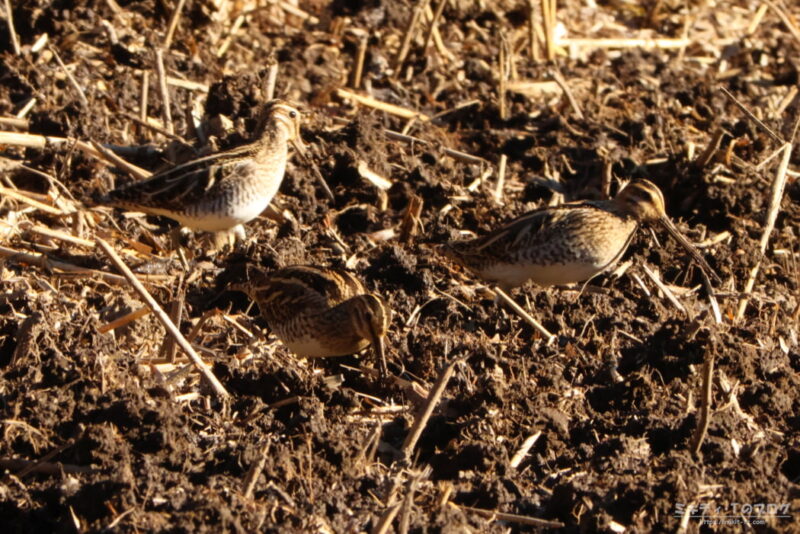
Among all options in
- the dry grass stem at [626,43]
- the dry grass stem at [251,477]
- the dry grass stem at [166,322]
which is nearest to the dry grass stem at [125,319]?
the dry grass stem at [166,322]

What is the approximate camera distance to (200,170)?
24.4 ft

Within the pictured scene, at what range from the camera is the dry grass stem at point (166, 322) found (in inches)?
219

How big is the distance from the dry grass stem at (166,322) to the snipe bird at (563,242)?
209 cm

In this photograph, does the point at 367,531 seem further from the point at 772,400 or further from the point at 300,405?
the point at 772,400

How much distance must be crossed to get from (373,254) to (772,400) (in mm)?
2590

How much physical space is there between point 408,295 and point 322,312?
0.86 metres

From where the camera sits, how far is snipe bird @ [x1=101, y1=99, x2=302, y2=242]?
24.0ft

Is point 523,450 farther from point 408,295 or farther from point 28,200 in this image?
point 28,200

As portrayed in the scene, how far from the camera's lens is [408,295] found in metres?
7.04

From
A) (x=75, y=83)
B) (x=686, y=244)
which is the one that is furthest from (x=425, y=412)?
(x=75, y=83)

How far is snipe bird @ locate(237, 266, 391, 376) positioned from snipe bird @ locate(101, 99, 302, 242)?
2.62ft

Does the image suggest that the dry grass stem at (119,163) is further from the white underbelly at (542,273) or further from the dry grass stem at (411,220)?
the white underbelly at (542,273)

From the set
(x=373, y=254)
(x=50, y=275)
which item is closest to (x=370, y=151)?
(x=373, y=254)

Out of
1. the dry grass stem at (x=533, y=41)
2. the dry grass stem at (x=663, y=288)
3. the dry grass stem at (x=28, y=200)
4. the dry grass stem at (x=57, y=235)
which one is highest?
the dry grass stem at (x=533, y=41)
